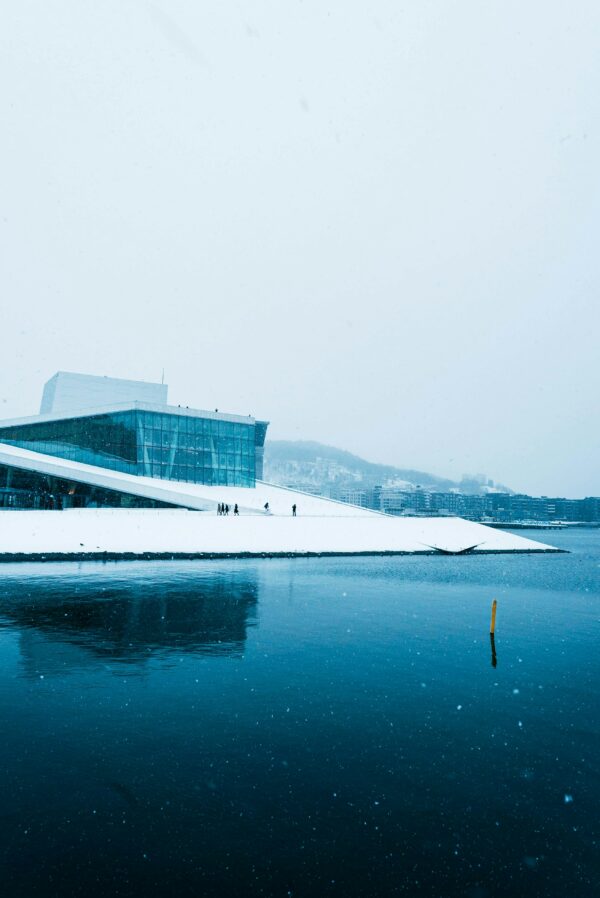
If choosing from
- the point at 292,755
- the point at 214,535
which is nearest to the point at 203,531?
the point at 214,535

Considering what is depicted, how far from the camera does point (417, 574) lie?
1095 inches

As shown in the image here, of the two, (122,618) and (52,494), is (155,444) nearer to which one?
(52,494)

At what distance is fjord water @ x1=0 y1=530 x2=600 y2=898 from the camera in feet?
17.0

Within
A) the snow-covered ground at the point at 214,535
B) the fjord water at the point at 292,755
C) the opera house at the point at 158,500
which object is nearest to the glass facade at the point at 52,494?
the opera house at the point at 158,500

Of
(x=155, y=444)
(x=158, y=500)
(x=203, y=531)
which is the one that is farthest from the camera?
(x=155, y=444)

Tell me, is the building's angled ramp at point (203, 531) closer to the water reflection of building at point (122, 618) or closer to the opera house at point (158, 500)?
the opera house at point (158, 500)

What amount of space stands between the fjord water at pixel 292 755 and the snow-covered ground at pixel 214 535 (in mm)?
15199

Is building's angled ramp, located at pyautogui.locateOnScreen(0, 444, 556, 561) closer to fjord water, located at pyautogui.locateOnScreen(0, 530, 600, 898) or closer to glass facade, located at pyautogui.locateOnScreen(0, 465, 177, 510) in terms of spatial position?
glass facade, located at pyautogui.locateOnScreen(0, 465, 177, 510)

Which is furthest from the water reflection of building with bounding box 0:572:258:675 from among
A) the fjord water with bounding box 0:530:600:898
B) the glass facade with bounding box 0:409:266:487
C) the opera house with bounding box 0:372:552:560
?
the glass facade with bounding box 0:409:266:487

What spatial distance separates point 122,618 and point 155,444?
43.5 m

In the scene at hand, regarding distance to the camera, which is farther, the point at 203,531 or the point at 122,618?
the point at 203,531

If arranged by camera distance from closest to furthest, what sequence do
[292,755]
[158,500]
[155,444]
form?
[292,755], [158,500], [155,444]

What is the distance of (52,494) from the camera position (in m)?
46.3

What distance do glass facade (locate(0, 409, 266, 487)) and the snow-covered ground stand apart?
660 inches
